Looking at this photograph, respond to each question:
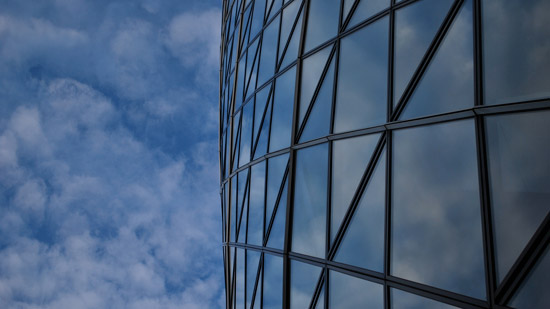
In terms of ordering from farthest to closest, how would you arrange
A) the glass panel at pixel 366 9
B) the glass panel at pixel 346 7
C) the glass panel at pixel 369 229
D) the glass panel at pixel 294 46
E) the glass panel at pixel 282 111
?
the glass panel at pixel 294 46
the glass panel at pixel 282 111
the glass panel at pixel 346 7
the glass panel at pixel 366 9
the glass panel at pixel 369 229

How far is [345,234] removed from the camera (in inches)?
410

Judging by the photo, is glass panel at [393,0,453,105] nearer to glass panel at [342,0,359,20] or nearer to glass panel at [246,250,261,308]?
glass panel at [342,0,359,20]

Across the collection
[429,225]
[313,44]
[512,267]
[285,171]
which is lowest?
[512,267]

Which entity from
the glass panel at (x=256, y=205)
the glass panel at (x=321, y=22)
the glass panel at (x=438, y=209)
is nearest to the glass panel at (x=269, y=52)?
the glass panel at (x=321, y=22)

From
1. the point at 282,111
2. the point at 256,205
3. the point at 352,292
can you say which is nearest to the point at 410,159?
the point at 352,292

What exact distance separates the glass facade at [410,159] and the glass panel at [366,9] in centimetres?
4

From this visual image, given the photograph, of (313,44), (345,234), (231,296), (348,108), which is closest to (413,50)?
(348,108)

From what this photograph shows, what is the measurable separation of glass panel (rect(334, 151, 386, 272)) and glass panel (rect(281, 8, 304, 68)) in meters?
7.84

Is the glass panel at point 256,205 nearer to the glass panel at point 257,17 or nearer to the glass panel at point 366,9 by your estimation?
the glass panel at point 366,9

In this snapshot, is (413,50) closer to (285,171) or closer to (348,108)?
(348,108)

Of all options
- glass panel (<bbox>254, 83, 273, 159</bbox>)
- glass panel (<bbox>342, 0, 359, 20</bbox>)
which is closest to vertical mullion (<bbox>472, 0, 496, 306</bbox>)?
glass panel (<bbox>342, 0, 359, 20</bbox>)

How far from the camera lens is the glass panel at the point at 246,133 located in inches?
816

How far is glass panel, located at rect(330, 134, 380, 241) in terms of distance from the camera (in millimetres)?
10242

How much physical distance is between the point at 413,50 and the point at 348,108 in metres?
2.56
